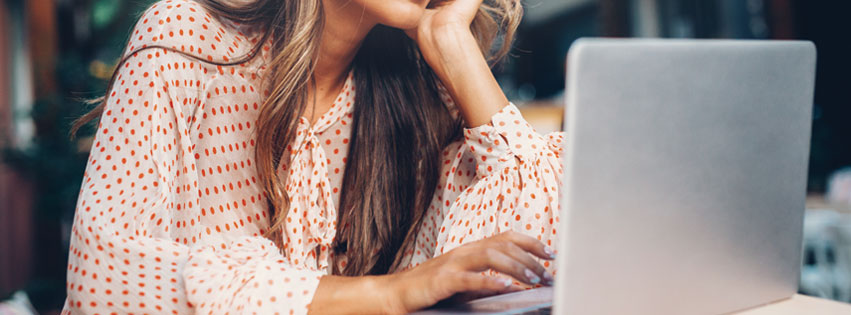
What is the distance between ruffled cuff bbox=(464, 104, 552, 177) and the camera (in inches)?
35.9

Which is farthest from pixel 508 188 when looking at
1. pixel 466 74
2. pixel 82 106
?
pixel 82 106

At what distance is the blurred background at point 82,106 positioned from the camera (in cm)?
315

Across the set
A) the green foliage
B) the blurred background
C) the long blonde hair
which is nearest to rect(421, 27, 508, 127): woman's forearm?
the long blonde hair

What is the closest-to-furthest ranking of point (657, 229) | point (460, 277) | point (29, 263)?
point (657, 229)
point (460, 277)
point (29, 263)

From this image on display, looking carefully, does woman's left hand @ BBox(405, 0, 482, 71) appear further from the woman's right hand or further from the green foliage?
the green foliage

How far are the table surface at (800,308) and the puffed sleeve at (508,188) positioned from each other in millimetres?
282

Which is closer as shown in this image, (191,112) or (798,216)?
(798,216)

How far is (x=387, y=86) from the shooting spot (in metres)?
1.09

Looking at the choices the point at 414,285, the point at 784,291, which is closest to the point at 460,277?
the point at 414,285

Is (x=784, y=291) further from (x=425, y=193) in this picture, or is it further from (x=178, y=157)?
(x=178, y=157)

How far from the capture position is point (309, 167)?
3.19 ft

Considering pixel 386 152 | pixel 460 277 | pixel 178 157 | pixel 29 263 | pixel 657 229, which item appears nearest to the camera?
pixel 657 229

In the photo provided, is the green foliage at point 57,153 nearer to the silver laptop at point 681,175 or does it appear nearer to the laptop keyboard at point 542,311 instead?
the laptop keyboard at point 542,311

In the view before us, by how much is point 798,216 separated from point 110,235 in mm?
705
